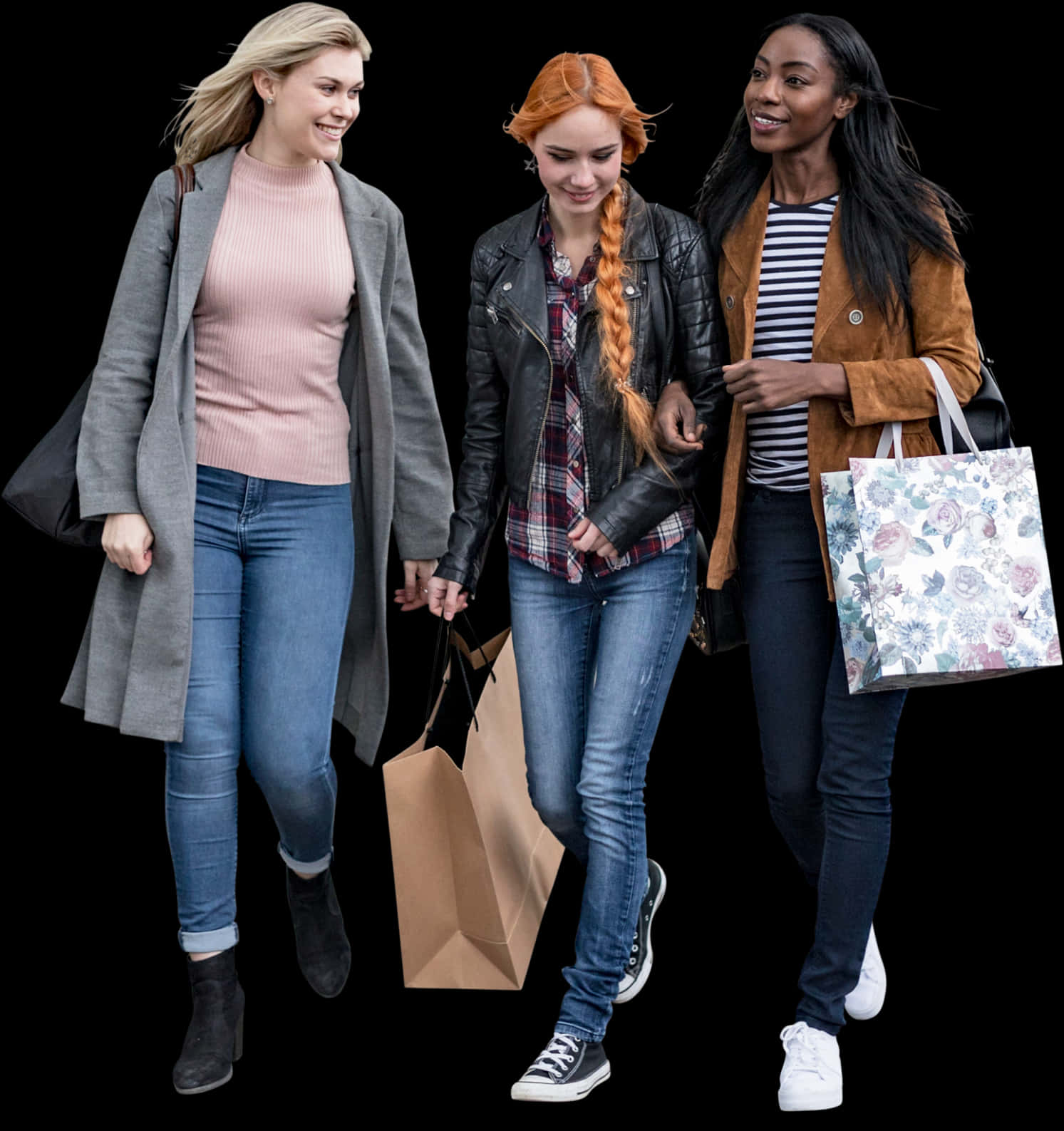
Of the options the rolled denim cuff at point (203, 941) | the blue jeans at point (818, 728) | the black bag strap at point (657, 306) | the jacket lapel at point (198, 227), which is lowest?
the rolled denim cuff at point (203, 941)

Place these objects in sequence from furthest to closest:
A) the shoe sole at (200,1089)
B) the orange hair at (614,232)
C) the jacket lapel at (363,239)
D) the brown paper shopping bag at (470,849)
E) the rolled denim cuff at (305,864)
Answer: the rolled denim cuff at (305,864), the brown paper shopping bag at (470,849), the jacket lapel at (363,239), the shoe sole at (200,1089), the orange hair at (614,232)

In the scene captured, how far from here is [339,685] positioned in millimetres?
5301

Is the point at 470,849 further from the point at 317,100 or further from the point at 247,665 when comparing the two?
the point at 317,100

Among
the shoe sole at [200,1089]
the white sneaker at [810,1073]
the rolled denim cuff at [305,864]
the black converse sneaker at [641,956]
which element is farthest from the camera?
the black converse sneaker at [641,956]

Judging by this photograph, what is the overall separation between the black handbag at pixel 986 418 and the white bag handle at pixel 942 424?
0.15 ft

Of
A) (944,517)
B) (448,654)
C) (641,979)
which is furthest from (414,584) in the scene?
(944,517)

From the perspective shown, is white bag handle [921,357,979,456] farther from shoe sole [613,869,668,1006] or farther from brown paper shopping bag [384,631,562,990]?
shoe sole [613,869,668,1006]

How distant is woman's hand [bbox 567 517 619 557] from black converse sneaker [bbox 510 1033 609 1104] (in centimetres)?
124

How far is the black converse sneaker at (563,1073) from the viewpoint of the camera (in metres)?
4.62

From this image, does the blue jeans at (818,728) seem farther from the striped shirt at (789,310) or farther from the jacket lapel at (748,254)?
the jacket lapel at (748,254)

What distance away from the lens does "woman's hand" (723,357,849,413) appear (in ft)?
14.5

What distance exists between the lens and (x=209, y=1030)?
4.75 m

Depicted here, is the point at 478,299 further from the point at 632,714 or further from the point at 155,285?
the point at 632,714

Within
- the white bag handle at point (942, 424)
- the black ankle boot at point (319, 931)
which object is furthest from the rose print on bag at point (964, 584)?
the black ankle boot at point (319, 931)
